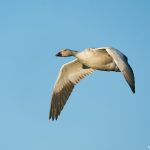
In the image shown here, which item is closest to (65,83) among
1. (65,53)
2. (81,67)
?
(81,67)

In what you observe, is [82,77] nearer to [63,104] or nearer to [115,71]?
[63,104]

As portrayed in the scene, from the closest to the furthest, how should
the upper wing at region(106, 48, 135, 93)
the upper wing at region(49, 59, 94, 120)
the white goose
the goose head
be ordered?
the upper wing at region(106, 48, 135, 93)
the white goose
the goose head
the upper wing at region(49, 59, 94, 120)

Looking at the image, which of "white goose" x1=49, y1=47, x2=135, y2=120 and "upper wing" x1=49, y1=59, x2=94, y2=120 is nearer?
"white goose" x1=49, y1=47, x2=135, y2=120

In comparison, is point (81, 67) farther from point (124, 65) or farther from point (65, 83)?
point (124, 65)

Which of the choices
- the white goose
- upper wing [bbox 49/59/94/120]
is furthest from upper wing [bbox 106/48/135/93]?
upper wing [bbox 49/59/94/120]

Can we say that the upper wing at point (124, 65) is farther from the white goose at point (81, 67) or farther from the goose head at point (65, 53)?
the goose head at point (65, 53)

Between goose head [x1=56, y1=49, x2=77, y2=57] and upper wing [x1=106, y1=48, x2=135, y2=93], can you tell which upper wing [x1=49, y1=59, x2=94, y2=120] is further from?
upper wing [x1=106, y1=48, x2=135, y2=93]

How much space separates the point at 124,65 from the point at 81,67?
19.5 feet

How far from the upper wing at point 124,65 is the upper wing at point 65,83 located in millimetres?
3987

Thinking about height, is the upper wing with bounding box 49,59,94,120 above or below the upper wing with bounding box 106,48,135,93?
below

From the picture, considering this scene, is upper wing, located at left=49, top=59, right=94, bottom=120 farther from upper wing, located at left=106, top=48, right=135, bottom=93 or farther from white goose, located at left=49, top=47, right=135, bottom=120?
upper wing, located at left=106, top=48, right=135, bottom=93

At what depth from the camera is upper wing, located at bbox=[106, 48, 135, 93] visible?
1653cm

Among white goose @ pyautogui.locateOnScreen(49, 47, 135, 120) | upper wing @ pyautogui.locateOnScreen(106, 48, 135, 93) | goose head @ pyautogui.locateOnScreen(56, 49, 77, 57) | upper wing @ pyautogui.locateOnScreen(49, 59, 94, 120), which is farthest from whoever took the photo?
upper wing @ pyautogui.locateOnScreen(49, 59, 94, 120)

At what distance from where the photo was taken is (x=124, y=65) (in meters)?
17.4
